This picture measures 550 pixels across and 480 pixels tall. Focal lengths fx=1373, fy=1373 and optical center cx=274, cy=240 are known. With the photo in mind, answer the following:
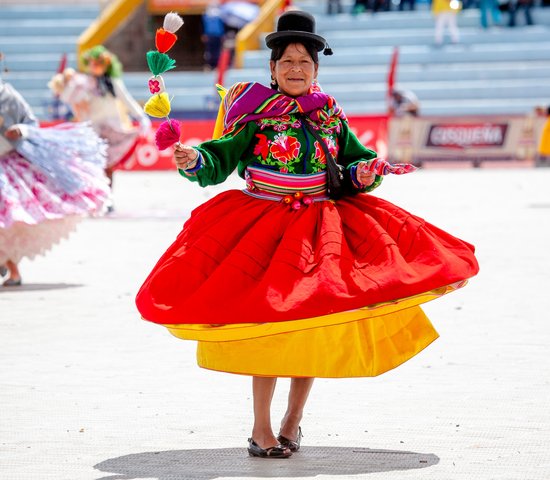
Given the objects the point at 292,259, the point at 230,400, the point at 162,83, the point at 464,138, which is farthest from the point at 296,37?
the point at 464,138

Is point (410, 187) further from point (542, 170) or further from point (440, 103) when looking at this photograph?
point (440, 103)

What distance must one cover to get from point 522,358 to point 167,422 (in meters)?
2.21

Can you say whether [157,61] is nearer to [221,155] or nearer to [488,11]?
[221,155]

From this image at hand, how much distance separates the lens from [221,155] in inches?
211

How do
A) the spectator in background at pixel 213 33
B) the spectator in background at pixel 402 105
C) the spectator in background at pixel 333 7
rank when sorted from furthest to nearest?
the spectator in background at pixel 333 7 < the spectator in background at pixel 213 33 < the spectator in background at pixel 402 105

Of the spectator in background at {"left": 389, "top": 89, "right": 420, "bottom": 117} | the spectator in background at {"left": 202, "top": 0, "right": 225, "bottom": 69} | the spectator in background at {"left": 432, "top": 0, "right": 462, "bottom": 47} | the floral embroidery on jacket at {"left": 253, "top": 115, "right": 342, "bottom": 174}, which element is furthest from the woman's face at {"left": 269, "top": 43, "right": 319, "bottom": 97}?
the spectator in background at {"left": 202, "top": 0, "right": 225, "bottom": 69}

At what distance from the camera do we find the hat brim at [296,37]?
17.5 ft

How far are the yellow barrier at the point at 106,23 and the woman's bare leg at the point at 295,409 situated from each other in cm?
2864

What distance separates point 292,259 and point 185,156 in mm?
563

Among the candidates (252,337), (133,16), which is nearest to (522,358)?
(252,337)

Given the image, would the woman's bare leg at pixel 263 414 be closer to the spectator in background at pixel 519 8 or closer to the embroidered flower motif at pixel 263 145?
the embroidered flower motif at pixel 263 145

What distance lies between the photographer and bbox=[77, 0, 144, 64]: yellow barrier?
33438 mm

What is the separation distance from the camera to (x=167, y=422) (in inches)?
230

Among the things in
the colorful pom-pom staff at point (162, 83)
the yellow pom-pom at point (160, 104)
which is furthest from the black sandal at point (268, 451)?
the yellow pom-pom at point (160, 104)
